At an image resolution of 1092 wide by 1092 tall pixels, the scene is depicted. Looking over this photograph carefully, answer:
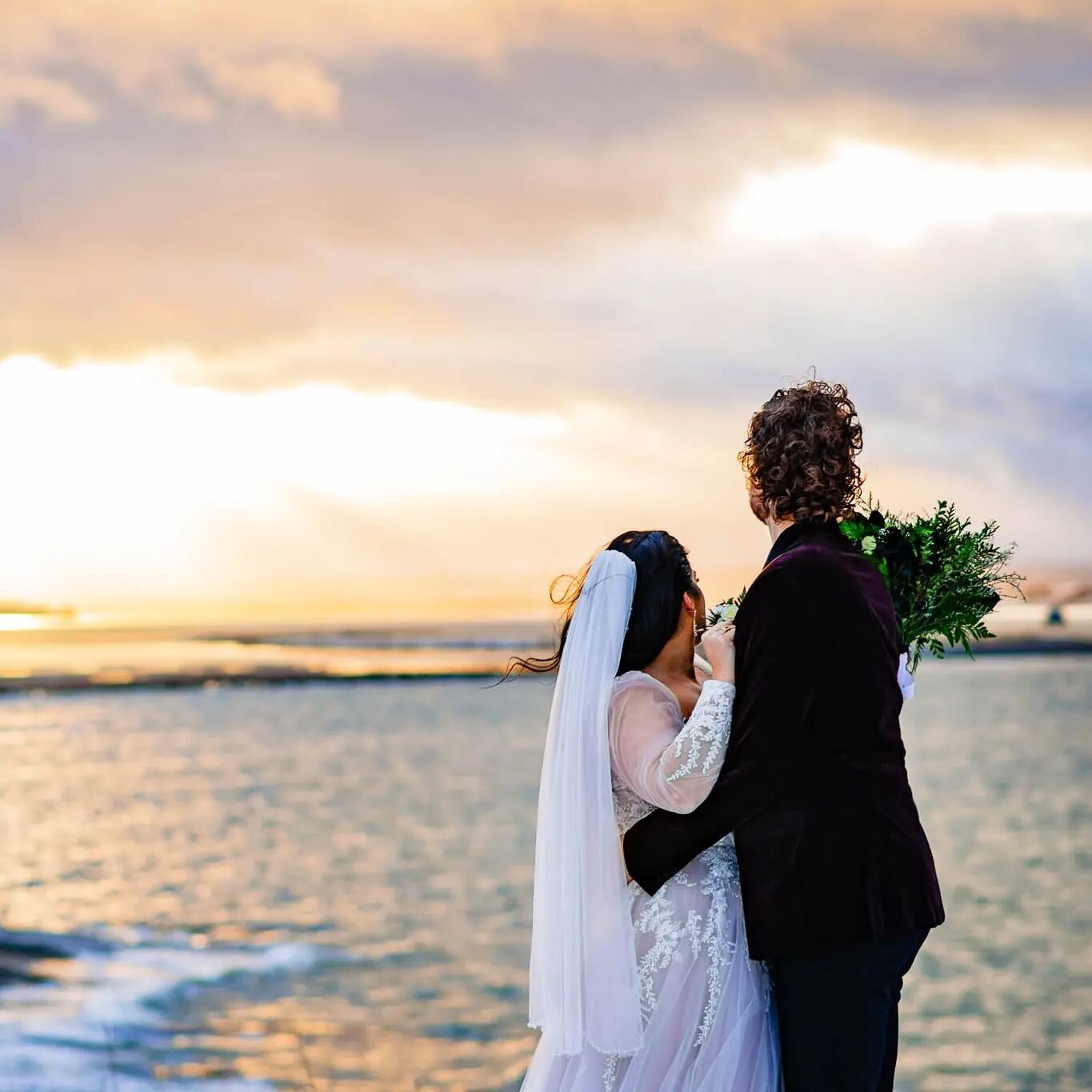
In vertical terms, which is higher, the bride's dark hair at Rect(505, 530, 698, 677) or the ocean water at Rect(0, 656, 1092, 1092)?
the bride's dark hair at Rect(505, 530, 698, 677)

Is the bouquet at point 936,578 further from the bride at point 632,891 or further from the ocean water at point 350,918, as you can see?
the ocean water at point 350,918

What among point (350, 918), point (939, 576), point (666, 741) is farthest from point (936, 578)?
point (350, 918)

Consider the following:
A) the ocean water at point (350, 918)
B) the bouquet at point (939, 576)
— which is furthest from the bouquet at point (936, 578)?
the ocean water at point (350, 918)

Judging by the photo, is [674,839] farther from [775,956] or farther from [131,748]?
[131,748]

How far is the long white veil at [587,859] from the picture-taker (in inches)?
155

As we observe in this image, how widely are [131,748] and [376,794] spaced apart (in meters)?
14.4

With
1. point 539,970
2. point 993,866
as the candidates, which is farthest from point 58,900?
point 539,970

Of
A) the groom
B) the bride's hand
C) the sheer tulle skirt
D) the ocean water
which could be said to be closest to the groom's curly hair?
the groom

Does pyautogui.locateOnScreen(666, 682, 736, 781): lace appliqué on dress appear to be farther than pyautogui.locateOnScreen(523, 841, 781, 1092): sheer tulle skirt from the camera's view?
No

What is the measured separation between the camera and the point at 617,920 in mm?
3971

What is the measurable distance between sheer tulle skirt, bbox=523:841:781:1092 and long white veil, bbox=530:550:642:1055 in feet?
0.20

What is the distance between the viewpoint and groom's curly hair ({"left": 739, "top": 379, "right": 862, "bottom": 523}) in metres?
3.75

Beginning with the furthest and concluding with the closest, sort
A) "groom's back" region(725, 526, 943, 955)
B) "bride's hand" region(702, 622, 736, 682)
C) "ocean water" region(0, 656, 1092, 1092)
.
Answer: "ocean water" region(0, 656, 1092, 1092), "bride's hand" region(702, 622, 736, 682), "groom's back" region(725, 526, 943, 955)

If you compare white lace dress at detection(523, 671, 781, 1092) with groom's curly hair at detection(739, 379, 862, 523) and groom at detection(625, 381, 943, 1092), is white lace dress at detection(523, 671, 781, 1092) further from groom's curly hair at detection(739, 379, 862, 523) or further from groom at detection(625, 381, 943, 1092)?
groom's curly hair at detection(739, 379, 862, 523)
